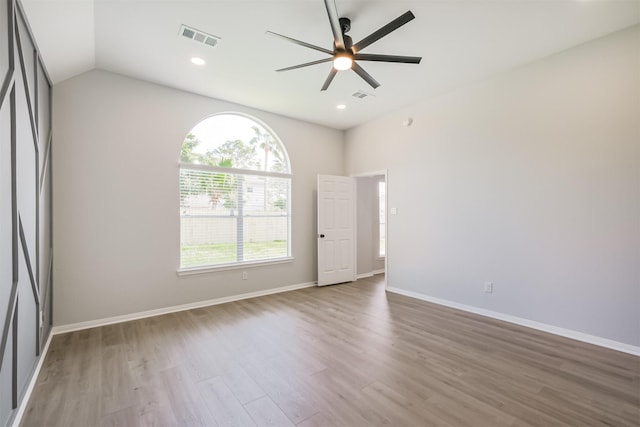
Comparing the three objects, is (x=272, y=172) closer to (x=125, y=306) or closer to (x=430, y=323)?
(x=125, y=306)

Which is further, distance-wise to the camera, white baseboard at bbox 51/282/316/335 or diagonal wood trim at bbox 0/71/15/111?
white baseboard at bbox 51/282/316/335

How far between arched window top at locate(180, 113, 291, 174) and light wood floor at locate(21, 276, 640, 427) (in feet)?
7.67

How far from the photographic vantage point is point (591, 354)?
266 centimetres

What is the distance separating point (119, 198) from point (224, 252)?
5.13 feet

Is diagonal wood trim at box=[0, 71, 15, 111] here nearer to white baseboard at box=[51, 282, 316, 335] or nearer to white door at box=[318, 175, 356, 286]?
white baseboard at box=[51, 282, 316, 335]

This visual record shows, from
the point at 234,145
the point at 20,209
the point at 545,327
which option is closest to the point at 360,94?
the point at 234,145

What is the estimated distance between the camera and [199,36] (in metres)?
2.80

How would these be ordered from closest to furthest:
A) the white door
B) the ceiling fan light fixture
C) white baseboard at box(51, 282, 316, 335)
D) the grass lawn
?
1. the ceiling fan light fixture
2. white baseboard at box(51, 282, 316, 335)
3. the grass lawn
4. the white door

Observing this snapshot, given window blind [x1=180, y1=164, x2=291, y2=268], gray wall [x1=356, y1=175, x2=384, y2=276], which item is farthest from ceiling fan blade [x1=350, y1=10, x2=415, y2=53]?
gray wall [x1=356, y1=175, x2=384, y2=276]

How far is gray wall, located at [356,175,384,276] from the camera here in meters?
6.11

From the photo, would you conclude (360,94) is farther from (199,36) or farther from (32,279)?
(32,279)

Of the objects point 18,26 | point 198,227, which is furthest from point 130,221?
point 18,26

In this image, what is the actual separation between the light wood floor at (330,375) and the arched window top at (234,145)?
2337 millimetres

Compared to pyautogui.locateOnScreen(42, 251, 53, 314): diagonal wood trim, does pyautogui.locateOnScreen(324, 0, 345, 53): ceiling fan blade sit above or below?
above
